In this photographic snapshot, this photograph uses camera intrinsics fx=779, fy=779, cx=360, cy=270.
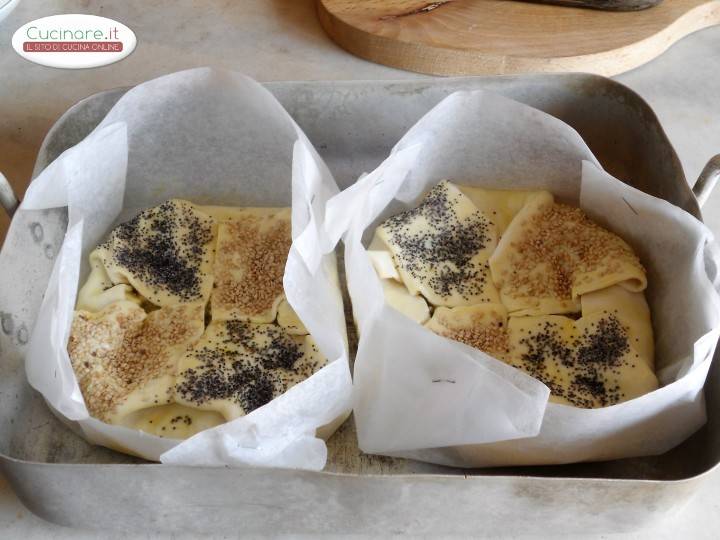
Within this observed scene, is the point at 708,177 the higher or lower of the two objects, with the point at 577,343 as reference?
higher

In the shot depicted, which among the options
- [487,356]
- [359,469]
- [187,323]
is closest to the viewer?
[487,356]

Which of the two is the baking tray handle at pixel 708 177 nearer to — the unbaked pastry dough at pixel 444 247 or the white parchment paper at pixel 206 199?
the unbaked pastry dough at pixel 444 247

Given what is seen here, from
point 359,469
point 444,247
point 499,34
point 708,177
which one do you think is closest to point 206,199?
point 444,247

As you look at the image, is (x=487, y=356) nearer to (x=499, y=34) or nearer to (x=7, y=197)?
(x=7, y=197)

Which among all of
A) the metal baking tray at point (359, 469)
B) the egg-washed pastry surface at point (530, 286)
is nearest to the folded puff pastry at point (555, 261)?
the egg-washed pastry surface at point (530, 286)

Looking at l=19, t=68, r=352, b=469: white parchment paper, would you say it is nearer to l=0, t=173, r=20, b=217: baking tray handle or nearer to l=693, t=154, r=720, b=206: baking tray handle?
l=0, t=173, r=20, b=217: baking tray handle

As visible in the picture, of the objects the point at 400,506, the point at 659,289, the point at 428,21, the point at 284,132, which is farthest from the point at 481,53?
the point at 400,506
